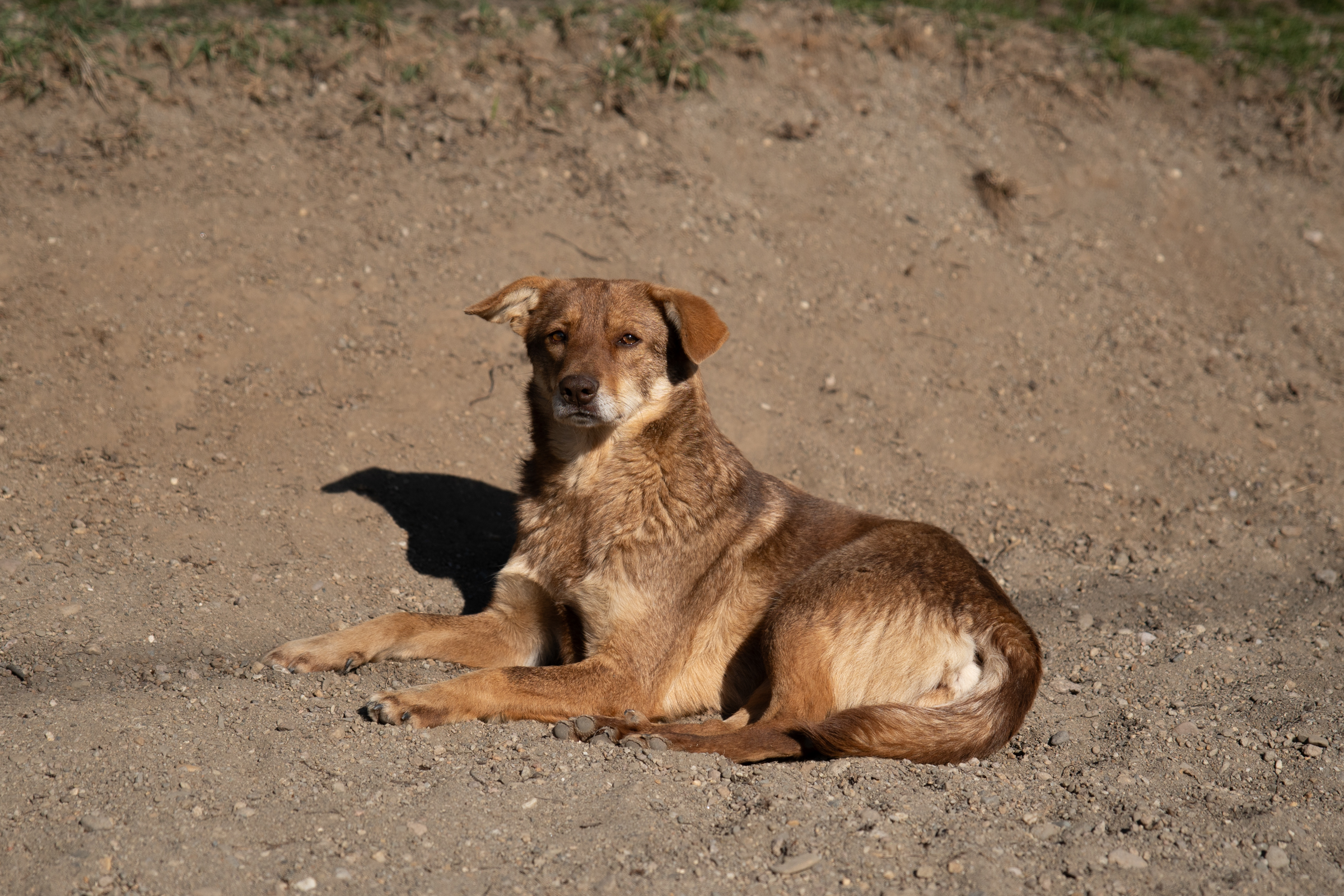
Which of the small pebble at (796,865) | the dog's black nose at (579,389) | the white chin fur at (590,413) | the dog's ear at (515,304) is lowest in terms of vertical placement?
the small pebble at (796,865)

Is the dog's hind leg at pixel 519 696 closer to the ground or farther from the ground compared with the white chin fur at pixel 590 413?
closer to the ground

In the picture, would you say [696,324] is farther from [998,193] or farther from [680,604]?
[998,193]

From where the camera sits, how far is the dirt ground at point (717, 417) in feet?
11.7

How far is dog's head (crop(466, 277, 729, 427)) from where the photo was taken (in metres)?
4.57

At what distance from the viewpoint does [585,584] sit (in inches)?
184

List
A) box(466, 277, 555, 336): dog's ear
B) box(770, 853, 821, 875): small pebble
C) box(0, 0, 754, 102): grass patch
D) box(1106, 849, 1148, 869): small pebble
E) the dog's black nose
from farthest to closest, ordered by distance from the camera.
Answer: box(0, 0, 754, 102): grass patch < box(466, 277, 555, 336): dog's ear < the dog's black nose < box(1106, 849, 1148, 869): small pebble < box(770, 853, 821, 875): small pebble

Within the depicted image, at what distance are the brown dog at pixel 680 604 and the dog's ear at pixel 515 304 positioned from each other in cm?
1

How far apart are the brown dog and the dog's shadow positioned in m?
0.97

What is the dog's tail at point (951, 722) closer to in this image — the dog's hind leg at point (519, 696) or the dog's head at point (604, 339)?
the dog's hind leg at point (519, 696)

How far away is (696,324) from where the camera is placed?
4.61 meters

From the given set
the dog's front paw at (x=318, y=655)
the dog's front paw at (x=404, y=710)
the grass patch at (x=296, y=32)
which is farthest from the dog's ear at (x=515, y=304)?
the grass patch at (x=296, y=32)

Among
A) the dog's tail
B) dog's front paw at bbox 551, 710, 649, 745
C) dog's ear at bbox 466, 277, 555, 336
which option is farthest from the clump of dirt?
dog's front paw at bbox 551, 710, 649, 745

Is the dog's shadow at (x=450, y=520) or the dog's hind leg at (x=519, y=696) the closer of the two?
the dog's hind leg at (x=519, y=696)

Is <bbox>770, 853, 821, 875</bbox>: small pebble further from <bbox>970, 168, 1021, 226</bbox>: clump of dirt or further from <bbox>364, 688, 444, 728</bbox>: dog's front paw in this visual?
<bbox>970, 168, 1021, 226</bbox>: clump of dirt
